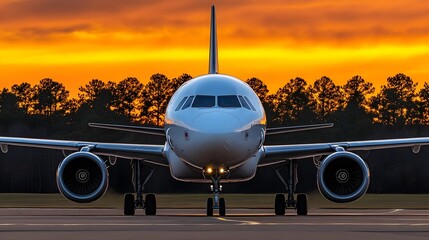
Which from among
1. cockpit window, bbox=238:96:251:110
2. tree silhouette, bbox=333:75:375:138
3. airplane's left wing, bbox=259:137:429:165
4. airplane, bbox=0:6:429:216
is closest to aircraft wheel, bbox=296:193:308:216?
airplane, bbox=0:6:429:216

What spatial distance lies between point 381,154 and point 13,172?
20.9 m

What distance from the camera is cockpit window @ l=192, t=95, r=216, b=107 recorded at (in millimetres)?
29672

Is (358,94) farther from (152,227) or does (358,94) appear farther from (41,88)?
(152,227)

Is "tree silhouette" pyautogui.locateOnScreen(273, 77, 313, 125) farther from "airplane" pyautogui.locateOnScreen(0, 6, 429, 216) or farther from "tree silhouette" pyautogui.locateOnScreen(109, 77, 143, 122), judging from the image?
"airplane" pyautogui.locateOnScreen(0, 6, 429, 216)

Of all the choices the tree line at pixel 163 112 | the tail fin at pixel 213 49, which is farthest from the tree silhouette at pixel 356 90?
the tail fin at pixel 213 49

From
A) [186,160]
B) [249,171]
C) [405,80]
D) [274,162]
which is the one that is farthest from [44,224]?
[405,80]

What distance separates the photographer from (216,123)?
28.0 metres

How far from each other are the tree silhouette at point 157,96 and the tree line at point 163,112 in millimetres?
90

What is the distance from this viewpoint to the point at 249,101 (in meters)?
30.7

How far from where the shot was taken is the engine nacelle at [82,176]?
105ft

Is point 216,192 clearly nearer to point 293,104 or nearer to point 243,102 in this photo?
point 243,102

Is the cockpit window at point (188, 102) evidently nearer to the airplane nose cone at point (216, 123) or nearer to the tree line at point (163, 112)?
the airplane nose cone at point (216, 123)

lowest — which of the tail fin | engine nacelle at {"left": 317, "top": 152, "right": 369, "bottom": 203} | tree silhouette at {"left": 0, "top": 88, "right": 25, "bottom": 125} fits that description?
engine nacelle at {"left": 317, "top": 152, "right": 369, "bottom": 203}

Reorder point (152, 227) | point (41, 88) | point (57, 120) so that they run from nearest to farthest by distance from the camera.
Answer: point (152, 227)
point (57, 120)
point (41, 88)
